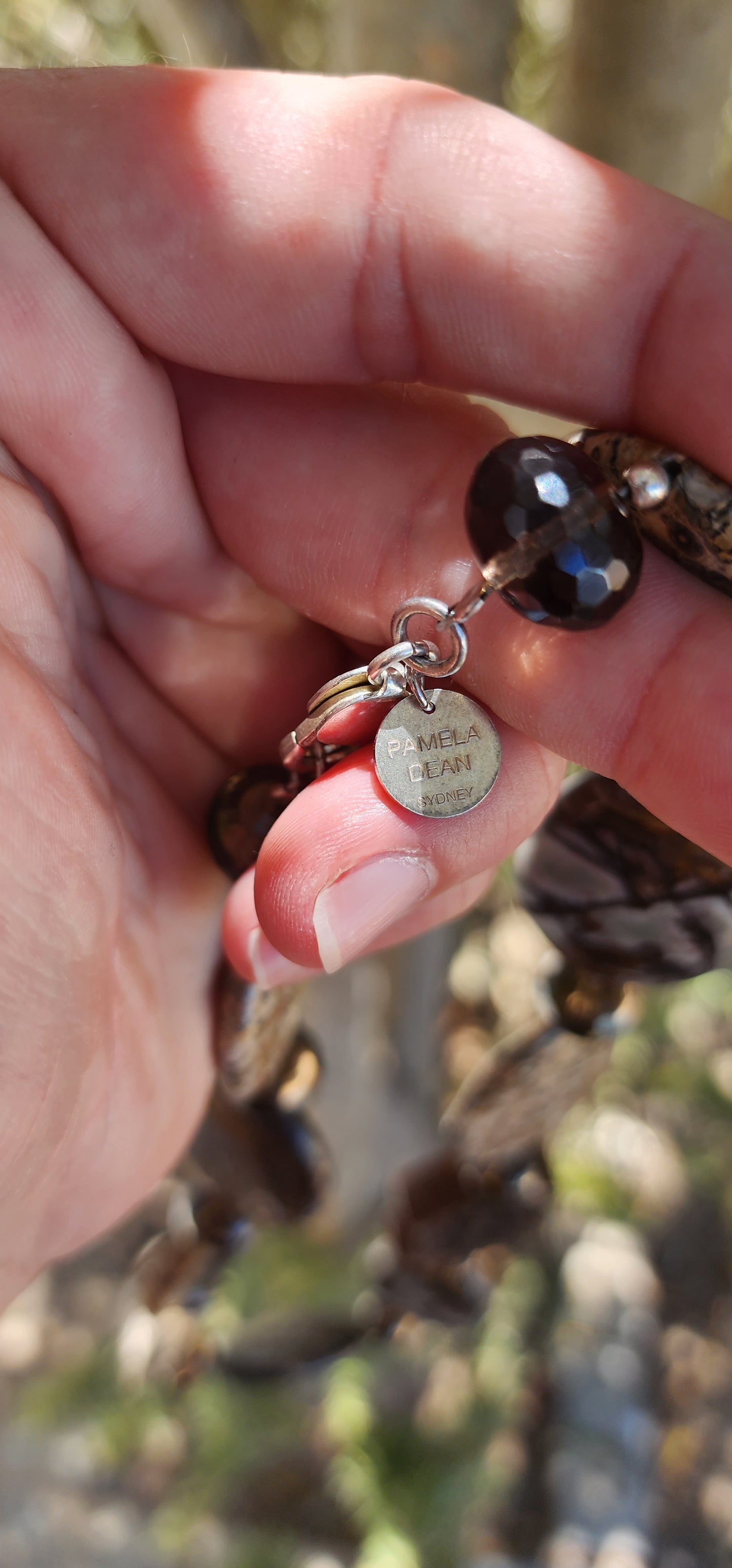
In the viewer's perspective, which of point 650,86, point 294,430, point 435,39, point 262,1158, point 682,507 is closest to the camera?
point 682,507

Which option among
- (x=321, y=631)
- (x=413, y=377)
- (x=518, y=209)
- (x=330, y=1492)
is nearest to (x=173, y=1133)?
(x=321, y=631)

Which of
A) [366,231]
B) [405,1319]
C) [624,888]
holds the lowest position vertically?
[405,1319]

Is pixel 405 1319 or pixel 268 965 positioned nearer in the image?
pixel 268 965

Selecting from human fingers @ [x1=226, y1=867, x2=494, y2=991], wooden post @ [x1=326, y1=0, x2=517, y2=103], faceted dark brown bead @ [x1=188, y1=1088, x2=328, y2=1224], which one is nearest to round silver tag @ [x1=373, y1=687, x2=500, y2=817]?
human fingers @ [x1=226, y1=867, x2=494, y2=991]

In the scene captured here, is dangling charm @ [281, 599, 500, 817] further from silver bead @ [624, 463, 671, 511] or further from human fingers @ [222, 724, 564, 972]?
silver bead @ [624, 463, 671, 511]

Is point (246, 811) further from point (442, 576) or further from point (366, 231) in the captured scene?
point (366, 231)

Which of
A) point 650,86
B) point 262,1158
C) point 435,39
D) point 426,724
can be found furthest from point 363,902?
point 435,39

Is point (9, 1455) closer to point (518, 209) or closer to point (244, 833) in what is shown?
point (244, 833)
